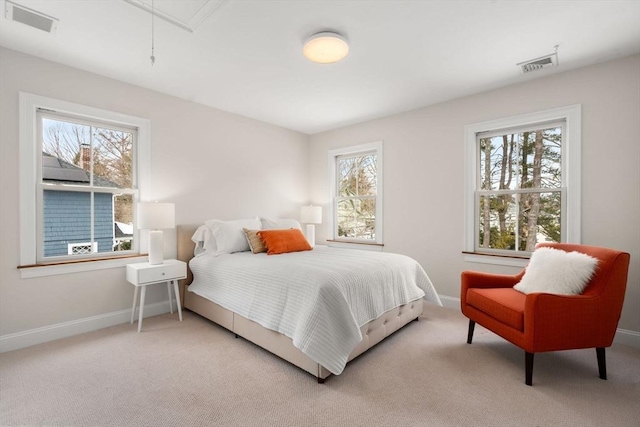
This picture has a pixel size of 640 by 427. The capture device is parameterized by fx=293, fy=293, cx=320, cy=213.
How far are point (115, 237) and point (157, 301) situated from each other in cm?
84

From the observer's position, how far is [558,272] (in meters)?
2.17

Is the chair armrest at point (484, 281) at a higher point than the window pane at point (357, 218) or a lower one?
lower

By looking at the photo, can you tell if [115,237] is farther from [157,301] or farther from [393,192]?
[393,192]

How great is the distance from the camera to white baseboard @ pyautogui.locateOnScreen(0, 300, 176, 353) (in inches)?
96.7

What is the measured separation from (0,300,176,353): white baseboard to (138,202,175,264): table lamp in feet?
2.14

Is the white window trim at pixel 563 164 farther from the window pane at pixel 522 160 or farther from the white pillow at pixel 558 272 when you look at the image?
the white pillow at pixel 558 272

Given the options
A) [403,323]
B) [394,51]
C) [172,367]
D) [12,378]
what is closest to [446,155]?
[394,51]

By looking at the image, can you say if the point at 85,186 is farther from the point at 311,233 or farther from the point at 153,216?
the point at 311,233

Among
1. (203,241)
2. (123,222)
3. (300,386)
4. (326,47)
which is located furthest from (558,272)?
(123,222)

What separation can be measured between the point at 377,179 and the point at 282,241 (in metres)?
1.75

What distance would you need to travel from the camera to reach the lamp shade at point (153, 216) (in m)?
2.89

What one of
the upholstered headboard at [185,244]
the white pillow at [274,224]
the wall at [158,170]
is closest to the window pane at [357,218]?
the wall at [158,170]

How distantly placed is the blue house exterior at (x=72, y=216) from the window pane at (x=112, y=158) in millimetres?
62

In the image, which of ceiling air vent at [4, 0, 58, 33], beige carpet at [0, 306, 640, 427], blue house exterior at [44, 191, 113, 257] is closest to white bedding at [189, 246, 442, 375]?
beige carpet at [0, 306, 640, 427]
